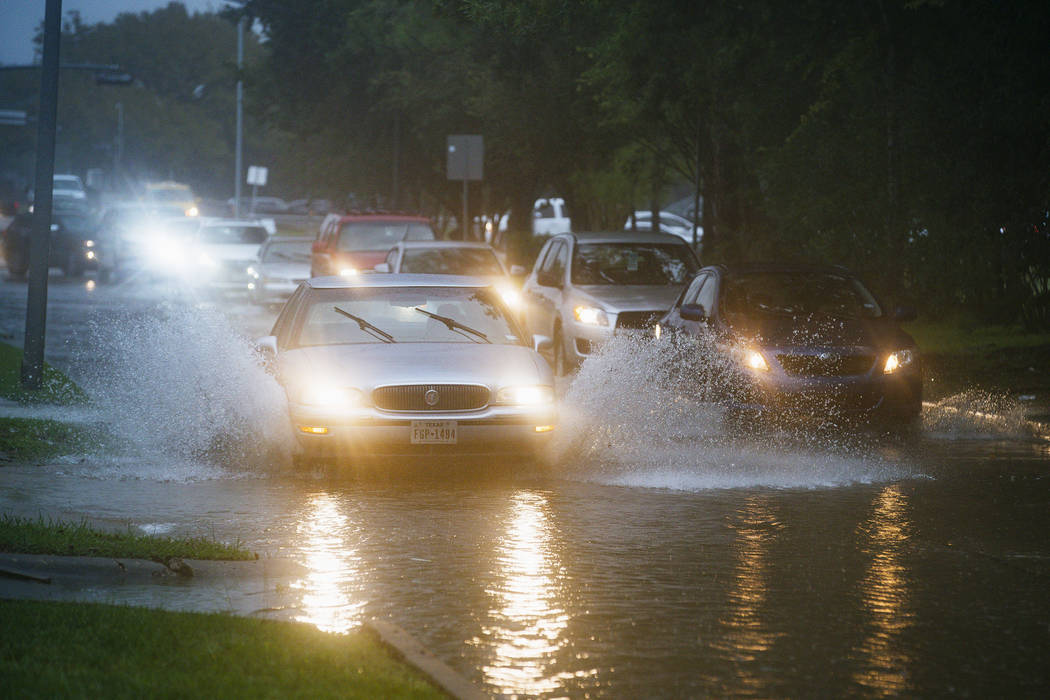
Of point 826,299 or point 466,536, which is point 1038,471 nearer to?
point 826,299

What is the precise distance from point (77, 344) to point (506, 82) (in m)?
15.6

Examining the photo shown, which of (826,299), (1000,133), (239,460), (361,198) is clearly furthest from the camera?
(361,198)

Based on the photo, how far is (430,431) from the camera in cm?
1158

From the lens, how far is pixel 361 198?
5869 cm

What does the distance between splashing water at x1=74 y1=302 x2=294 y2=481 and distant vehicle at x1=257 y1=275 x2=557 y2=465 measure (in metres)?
0.39

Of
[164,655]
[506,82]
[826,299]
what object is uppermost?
[506,82]

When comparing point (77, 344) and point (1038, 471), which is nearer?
point (1038, 471)

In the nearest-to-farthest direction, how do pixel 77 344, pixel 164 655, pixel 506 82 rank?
pixel 164 655
pixel 77 344
pixel 506 82

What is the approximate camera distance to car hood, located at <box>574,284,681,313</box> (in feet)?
65.1

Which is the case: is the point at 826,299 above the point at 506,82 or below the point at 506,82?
below

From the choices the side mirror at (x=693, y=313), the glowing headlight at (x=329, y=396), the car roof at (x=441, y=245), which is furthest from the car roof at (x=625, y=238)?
the glowing headlight at (x=329, y=396)

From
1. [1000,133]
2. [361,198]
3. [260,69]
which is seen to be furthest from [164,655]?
[361,198]

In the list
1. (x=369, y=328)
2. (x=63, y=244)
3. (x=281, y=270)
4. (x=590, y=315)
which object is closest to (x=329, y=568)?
(x=369, y=328)

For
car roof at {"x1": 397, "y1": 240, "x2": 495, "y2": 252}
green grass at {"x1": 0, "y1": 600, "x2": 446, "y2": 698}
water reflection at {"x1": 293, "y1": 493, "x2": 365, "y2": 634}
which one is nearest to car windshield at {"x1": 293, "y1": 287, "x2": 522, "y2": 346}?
water reflection at {"x1": 293, "y1": 493, "x2": 365, "y2": 634}
